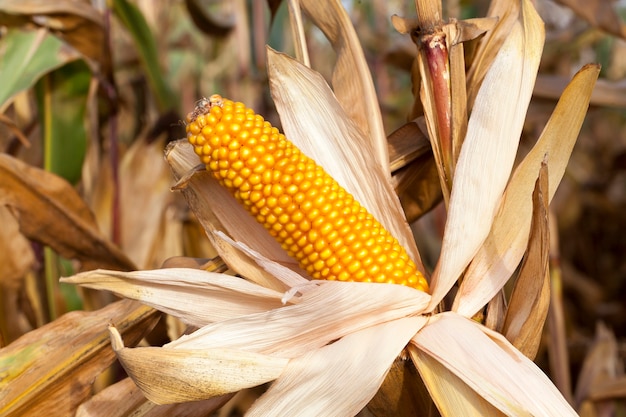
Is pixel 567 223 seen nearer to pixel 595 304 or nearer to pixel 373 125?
pixel 595 304

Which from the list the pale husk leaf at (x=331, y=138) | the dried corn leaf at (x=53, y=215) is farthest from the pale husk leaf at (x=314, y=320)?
the dried corn leaf at (x=53, y=215)

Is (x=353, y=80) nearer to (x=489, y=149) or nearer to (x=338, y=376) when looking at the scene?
(x=489, y=149)

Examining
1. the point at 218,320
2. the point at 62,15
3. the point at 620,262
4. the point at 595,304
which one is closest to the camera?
the point at 218,320

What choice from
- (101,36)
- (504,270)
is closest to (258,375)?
(504,270)

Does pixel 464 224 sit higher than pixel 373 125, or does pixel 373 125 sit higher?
pixel 373 125

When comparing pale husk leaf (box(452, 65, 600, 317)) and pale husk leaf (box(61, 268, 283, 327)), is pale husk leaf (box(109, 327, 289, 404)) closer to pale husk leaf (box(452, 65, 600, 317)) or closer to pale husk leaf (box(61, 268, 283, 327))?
pale husk leaf (box(61, 268, 283, 327))

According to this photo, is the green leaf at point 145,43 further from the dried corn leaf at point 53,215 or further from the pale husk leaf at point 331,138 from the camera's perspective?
the pale husk leaf at point 331,138
